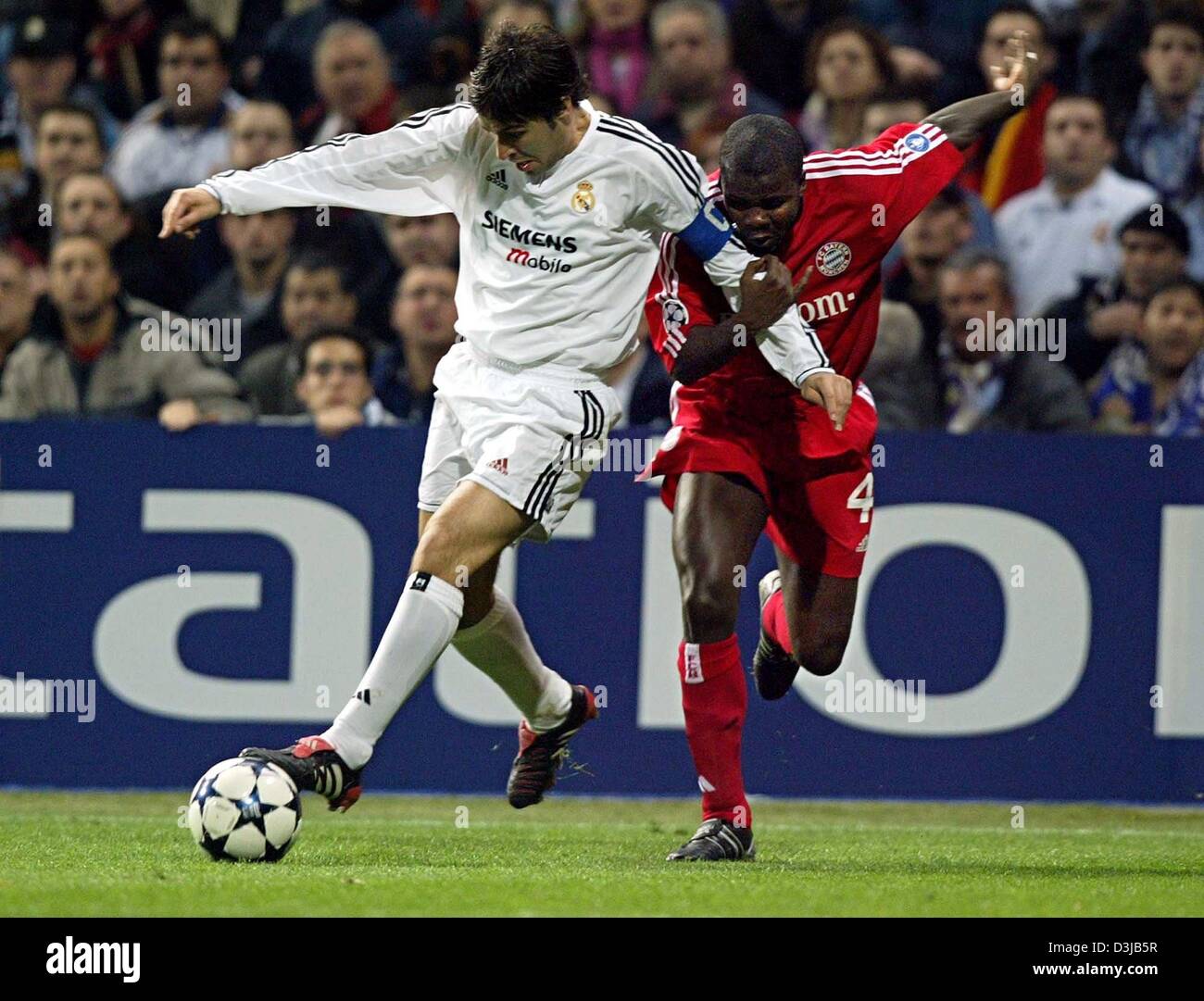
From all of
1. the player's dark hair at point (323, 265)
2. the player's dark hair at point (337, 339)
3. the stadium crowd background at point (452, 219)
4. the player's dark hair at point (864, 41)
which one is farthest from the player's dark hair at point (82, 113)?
the player's dark hair at point (864, 41)

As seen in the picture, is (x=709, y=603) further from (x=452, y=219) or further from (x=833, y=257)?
(x=452, y=219)

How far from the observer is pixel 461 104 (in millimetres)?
5742

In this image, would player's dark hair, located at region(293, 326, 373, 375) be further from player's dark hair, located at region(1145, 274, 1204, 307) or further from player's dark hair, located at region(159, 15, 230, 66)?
player's dark hair, located at region(1145, 274, 1204, 307)

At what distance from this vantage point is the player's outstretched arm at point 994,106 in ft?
21.0

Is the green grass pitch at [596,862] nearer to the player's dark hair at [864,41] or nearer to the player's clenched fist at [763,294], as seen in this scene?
the player's clenched fist at [763,294]

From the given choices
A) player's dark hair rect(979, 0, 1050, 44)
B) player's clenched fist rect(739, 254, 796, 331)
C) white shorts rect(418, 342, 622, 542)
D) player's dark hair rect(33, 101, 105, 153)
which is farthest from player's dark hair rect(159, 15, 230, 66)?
player's clenched fist rect(739, 254, 796, 331)

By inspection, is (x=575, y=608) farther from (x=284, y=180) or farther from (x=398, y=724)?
(x=284, y=180)

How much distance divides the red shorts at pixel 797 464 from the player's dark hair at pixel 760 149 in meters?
0.86

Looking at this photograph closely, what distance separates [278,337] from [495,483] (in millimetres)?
4186

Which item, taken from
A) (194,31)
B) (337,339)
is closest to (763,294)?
(337,339)

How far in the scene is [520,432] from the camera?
18.1 feet

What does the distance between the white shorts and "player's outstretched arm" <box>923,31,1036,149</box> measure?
1.61 meters

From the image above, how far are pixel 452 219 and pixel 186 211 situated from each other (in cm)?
427

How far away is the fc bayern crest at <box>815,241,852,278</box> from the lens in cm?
616
